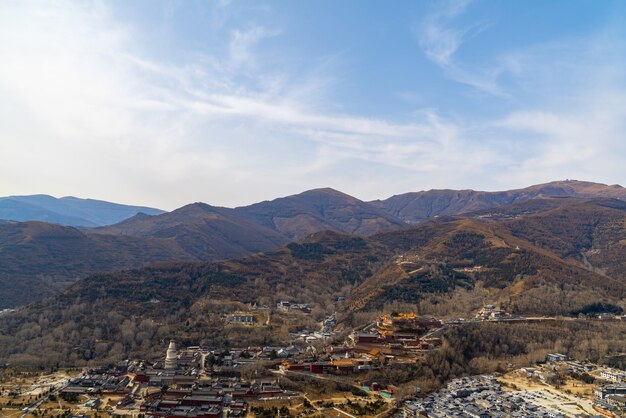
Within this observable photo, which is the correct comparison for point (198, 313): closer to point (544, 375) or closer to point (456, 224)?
point (544, 375)

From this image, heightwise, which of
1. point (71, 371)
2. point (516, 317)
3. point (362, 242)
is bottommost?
point (71, 371)

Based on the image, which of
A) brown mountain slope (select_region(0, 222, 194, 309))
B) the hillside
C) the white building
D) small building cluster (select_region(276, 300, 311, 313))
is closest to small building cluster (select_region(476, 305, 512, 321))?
the hillside

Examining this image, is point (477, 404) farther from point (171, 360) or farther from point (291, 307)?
point (291, 307)

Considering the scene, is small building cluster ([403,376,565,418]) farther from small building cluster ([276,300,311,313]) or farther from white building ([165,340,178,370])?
small building cluster ([276,300,311,313])

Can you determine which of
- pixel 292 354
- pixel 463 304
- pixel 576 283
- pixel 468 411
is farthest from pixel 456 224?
pixel 468 411

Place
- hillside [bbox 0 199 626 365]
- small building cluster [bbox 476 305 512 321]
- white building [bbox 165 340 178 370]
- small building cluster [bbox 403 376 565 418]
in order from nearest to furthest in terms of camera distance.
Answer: small building cluster [bbox 403 376 565 418]
white building [bbox 165 340 178 370]
hillside [bbox 0 199 626 365]
small building cluster [bbox 476 305 512 321]

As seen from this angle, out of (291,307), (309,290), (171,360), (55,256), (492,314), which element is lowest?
(171,360)

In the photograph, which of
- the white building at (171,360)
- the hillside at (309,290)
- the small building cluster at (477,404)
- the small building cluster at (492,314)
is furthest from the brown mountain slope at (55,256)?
the small building cluster at (477,404)

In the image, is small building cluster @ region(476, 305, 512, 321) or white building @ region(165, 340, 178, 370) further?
small building cluster @ region(476, 305, 512, 321)

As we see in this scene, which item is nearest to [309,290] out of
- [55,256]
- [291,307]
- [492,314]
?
[291,307]
